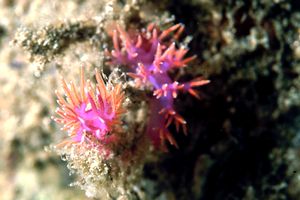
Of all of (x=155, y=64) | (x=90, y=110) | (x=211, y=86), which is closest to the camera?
(x=90, y=110)

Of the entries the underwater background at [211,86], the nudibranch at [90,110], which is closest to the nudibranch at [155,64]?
the underwater background at [211,86]

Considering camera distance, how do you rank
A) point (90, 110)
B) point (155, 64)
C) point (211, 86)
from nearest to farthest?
point (90, 110), point (155, 64), point (211, 86)

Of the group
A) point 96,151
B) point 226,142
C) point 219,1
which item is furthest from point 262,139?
point 96,151

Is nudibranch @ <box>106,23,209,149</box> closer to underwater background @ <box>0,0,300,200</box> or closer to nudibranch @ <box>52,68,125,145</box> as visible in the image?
underwater background @ <box>0,0,300,200</box>

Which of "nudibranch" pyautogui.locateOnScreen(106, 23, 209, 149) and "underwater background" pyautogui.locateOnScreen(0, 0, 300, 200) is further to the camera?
"underwater background" pyautogui.locateOnScreen(0, 0, 300, 200)

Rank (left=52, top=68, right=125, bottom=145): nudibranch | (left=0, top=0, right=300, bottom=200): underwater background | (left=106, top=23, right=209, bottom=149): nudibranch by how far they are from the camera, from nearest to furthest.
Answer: (left=52, top=68, right=125, bottom=145): nudibranch
(left=106, top=23, right=209, bottom=149): nudibranch
(left=0, top=0, right=300, bottom=200): underwater background

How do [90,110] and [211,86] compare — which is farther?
[211,86]

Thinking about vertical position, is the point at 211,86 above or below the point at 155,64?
below

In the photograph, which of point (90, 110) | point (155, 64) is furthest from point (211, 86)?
point (90, 110)

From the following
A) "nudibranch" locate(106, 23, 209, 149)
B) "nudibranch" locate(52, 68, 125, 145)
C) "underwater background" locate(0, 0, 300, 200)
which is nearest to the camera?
"nudibranch" locate(52, 68, 125, 145)

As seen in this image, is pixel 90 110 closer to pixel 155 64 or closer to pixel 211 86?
pixel 155 64

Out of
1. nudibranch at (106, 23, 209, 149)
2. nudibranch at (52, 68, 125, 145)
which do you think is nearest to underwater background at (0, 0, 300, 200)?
nudibranch at (106, 23, 209, 149)

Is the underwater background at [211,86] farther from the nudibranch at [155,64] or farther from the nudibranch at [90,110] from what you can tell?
the nudibranch at [90,110]
